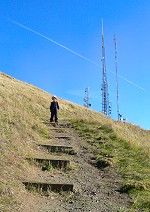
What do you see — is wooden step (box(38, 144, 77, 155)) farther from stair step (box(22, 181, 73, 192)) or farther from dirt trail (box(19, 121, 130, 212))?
stair step (box(22, 181, 73, 192))

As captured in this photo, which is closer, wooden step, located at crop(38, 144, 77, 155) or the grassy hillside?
the grassy hillside

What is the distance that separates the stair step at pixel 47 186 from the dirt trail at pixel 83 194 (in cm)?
13

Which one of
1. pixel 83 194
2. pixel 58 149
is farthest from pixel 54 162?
pixel 83 194

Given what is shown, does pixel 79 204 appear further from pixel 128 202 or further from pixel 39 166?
pixel 39 166

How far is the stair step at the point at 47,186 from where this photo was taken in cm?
860

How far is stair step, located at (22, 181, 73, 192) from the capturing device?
28.2 feet

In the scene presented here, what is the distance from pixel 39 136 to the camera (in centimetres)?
1445

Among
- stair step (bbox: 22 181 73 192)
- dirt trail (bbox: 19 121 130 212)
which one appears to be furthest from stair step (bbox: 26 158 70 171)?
stair step (bbox: 22 181 73 192)

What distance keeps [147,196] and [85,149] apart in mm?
5290

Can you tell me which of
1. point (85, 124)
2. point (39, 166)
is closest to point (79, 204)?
point (39, 166)

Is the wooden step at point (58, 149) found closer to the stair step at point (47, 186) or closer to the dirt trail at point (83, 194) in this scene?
the dirt trail at point (83, 194)

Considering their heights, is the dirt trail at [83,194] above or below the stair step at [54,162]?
below

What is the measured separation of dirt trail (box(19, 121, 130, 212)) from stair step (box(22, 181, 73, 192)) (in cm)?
13

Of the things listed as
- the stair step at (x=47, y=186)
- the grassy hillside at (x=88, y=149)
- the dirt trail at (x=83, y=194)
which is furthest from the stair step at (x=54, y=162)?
the stair step at (x=47, y=186)
